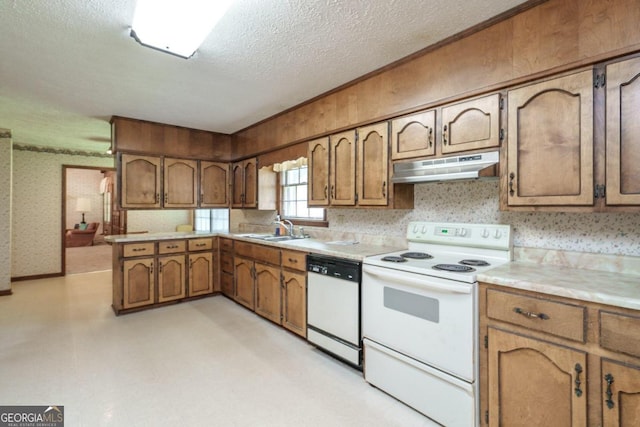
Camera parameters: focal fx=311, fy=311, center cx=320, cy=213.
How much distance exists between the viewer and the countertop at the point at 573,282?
4.30ft

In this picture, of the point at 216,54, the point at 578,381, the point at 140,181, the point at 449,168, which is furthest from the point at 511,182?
the point at 140,181

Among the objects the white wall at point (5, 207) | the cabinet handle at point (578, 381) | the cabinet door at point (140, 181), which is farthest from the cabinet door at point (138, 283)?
the cabinet handle at point (578, 381)

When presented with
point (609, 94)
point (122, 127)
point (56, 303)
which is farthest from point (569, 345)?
point (56, 303)

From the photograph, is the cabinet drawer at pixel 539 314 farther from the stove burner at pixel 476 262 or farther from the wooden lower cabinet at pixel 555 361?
the stove burner at pixel 476 262

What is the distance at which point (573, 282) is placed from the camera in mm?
1513

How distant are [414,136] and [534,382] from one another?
1.67 metres

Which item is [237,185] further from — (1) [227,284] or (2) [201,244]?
(1) [227,284]

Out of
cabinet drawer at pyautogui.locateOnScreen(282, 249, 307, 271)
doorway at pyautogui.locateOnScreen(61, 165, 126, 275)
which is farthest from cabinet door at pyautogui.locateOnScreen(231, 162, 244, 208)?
doorway at pyautogui.locateOnScreen(61, 165, 126, 275)

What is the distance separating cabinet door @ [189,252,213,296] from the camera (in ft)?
13.9

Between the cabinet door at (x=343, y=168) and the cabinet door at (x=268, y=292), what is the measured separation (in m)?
1.03

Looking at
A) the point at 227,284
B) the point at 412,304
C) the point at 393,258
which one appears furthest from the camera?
the point at 227,284

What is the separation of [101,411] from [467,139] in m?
2.92

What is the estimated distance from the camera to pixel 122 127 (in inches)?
153

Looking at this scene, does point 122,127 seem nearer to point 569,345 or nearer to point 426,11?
point 426,11
